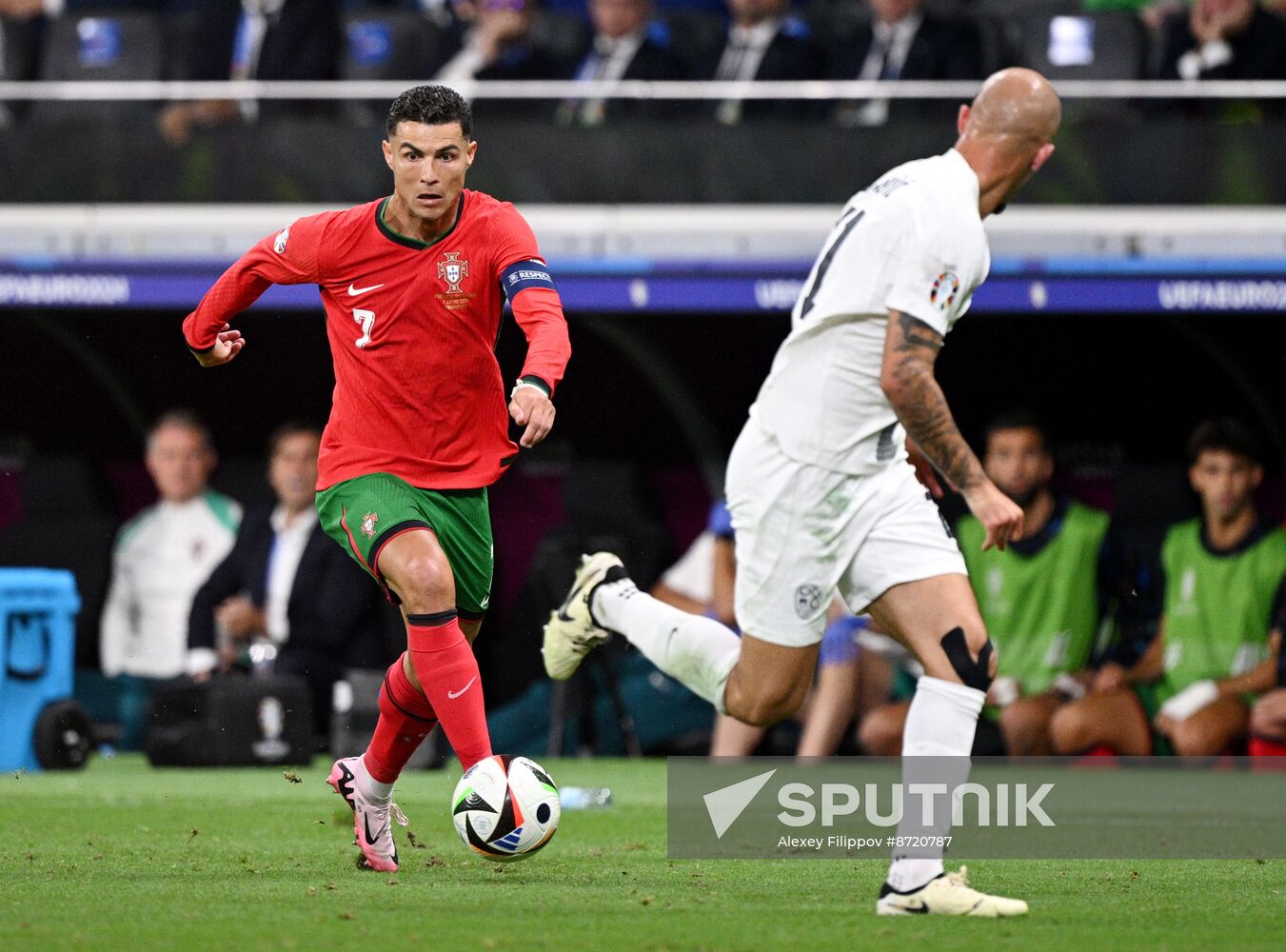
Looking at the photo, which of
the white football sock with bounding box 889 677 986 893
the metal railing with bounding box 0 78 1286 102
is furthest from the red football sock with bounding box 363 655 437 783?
the metal railing with bounding box 0 78 1286 102

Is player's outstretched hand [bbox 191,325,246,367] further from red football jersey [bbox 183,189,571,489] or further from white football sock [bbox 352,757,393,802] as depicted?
white football sock [bbox 352,757,393,802]

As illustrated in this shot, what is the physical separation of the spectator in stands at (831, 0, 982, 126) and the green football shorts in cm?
560

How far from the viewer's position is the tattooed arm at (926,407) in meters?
5.09

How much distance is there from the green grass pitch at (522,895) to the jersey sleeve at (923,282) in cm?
147

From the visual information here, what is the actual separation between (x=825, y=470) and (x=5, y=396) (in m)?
8.31

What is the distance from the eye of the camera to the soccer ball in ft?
17.7

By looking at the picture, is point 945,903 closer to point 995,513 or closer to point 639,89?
point 995,513

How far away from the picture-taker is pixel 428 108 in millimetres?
5816

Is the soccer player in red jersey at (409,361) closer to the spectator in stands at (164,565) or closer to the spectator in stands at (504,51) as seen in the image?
the spectator in stands at (504,51)

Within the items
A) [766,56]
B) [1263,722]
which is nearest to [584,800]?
[1263,722]

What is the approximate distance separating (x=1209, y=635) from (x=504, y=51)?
4935 millimetres
